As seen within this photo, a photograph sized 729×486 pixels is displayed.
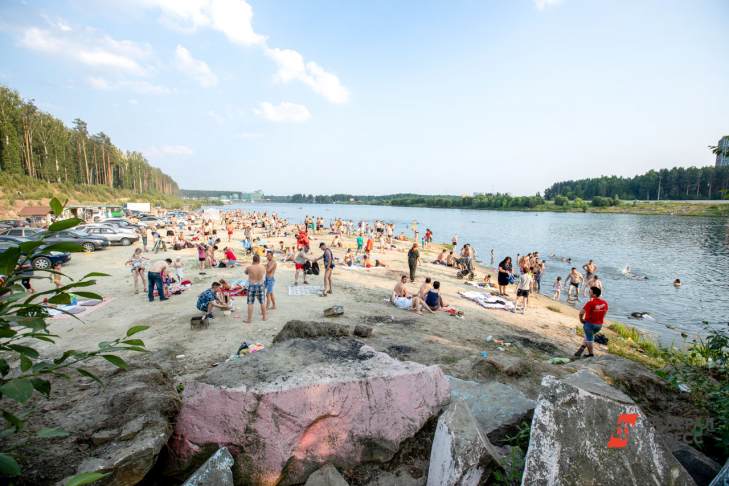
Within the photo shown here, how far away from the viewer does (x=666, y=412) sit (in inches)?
187

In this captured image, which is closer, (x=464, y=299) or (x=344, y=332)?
(x=344, y=332)

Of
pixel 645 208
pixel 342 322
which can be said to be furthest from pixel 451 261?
pixel 645 208

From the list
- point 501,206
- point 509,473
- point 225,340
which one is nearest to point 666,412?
point 509,473

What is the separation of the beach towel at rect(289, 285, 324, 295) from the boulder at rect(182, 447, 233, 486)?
995 centimetres

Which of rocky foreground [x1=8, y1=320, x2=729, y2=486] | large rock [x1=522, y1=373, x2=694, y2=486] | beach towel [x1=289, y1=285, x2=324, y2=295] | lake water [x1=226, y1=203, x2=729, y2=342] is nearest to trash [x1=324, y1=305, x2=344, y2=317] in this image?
beach towel [x1=289, y1=285, x2=324, y2=295]

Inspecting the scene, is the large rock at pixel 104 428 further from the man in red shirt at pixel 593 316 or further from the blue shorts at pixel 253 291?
the man in red shirt at pixel 593 316

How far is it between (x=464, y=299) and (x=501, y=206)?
415 feet

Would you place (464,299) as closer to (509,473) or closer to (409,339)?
(409,339)

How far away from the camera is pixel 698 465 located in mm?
3420

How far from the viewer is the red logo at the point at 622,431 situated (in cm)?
296

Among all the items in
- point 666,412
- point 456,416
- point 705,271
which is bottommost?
point 705,271

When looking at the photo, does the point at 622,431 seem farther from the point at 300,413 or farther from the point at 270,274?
the point at 270,274

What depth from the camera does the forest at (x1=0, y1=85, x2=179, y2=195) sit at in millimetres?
45594

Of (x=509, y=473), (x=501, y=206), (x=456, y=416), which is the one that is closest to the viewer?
(x=509, y=473)
